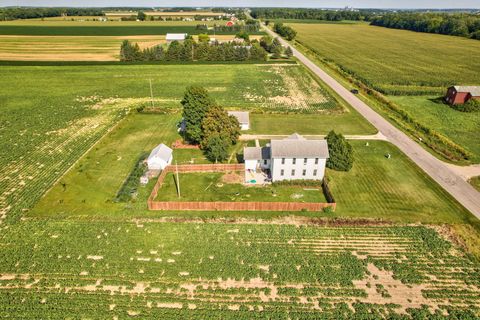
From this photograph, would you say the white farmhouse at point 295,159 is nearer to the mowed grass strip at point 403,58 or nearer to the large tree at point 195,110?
the large tree at point 195,110

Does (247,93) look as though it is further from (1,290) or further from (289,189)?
(1,290)

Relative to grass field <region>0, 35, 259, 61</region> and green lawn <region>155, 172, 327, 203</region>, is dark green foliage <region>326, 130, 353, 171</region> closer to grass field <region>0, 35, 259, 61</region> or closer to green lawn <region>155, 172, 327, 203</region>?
green lawn <region>155, 172, 327, 203</region>

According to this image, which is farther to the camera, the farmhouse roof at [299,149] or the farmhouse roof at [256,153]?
the farmhouse roof at [256,153]

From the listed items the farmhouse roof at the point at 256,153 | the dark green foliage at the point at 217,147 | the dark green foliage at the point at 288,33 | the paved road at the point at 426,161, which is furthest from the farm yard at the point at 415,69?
the dark green foliage at the point at 217,147

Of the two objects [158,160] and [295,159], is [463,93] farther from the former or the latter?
[158,160]

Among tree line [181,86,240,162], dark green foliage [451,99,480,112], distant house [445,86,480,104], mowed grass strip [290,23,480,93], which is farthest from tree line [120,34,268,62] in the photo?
tree line [181,86,240,162]

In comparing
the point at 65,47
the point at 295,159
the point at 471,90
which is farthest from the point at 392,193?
the point at 65,47

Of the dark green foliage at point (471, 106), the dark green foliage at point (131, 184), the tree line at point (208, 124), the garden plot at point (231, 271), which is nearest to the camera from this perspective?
the garden plot at point (231, 271)
